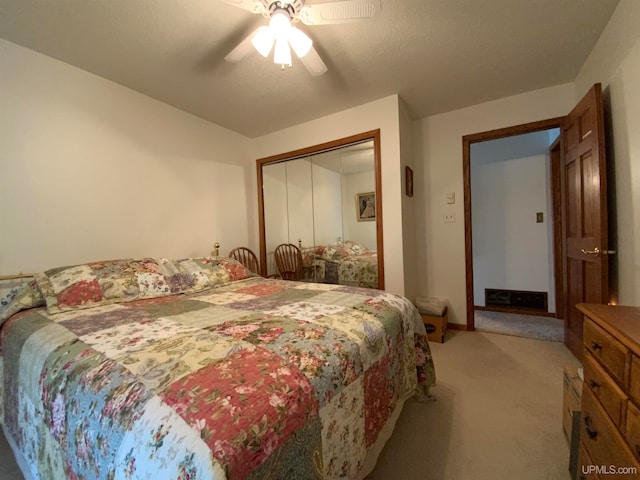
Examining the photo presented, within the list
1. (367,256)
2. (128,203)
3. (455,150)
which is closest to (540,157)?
(455,150)

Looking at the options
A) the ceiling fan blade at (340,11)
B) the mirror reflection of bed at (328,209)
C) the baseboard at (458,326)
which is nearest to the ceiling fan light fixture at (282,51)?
the ceiling fan blade at (340,11)

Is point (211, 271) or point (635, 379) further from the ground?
point (211, 271)

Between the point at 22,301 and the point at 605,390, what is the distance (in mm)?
2636

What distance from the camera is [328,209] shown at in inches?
120

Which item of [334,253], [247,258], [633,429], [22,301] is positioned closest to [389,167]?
[334,253]

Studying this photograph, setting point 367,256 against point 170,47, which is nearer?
point 170,47

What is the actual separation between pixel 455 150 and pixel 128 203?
3245mm

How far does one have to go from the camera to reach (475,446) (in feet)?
4.49

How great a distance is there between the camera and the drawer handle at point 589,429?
0.89 m

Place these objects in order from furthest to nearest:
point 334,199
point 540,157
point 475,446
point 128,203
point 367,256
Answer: point 540,157 < point 334,199 < point 367,256 < point 128,203 < point 475,446

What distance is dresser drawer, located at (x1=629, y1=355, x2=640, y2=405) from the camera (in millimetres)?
682

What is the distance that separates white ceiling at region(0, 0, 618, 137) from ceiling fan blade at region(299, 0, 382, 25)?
12.3 inches

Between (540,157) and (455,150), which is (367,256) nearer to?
(455,150)

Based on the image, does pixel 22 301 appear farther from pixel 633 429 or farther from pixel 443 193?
pixel 443 193
